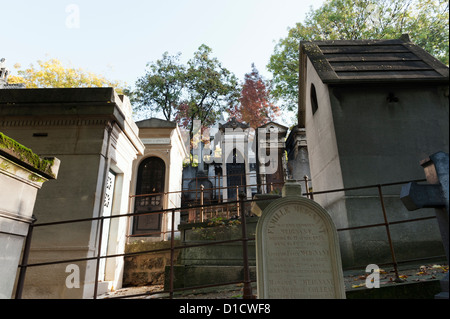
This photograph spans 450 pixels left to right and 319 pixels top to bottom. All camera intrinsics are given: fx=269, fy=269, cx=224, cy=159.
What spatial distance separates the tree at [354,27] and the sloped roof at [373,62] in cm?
915

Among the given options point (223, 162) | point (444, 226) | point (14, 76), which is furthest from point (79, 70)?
point (444, 226)

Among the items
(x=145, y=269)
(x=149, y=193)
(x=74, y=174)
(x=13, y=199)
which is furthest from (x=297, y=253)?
(x=149, y=193)

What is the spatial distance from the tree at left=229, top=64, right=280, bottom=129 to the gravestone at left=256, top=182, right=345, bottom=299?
23694 mm

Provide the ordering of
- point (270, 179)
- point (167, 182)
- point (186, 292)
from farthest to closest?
point (270, 179)
point (167, 182)
point (186, 292)

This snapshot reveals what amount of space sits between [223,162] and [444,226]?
17.1 m

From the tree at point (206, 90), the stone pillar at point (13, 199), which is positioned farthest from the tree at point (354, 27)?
the stone pillar at point (13, 199)

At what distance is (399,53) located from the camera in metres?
7.57

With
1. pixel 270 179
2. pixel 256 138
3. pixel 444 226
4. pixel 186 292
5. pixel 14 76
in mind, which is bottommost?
pixel 186 292

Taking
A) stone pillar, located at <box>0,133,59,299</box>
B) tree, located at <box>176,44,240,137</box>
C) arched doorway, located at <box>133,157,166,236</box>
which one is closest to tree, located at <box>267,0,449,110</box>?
tree, located at <box>176,44,240,137</box>

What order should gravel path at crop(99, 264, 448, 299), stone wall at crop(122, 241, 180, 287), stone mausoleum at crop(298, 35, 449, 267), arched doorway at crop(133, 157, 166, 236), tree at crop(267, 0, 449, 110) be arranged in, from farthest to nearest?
tree at crop(267, 0, 449, 110)
arched doorway at crop(133, 157, 166, 236)
stone wall at crop(122, 241, 180, 287)
stone mausoleum at crop(298, 35, 449, 267)
gravel path at crop(99, 264, 448, 299)

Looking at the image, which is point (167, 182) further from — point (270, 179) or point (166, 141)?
point (270, 179)

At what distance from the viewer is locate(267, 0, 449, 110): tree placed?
1584 cm

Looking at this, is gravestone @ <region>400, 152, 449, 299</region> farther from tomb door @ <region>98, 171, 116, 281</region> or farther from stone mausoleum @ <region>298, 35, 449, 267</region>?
tomb door @ <region>98, 171, 116, 281</region>

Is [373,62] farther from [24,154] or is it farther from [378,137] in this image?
[24,154]
